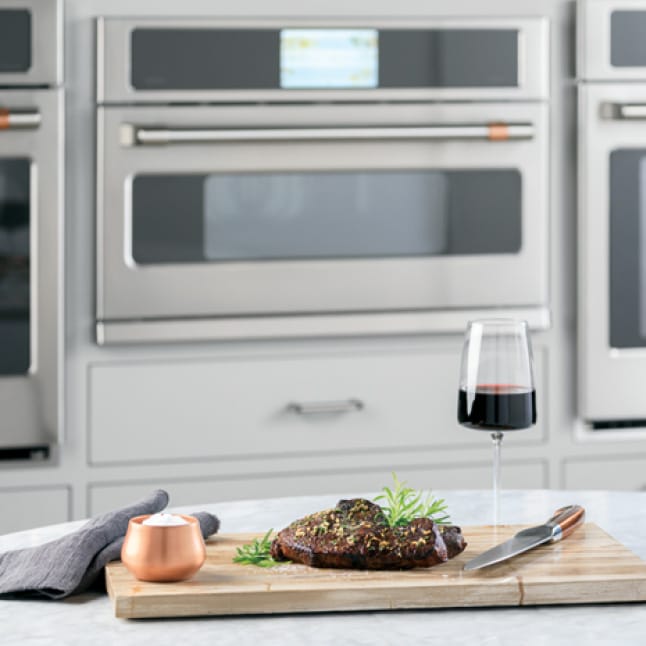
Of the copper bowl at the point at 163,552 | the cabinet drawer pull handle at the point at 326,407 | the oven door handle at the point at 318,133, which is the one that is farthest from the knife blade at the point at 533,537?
the oven door handle at the point at 318,133

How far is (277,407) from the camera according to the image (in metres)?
2.46

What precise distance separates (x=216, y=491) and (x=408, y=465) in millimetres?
405

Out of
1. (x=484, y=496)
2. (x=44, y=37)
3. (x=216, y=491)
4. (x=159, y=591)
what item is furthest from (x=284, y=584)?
(x=44, y=37)

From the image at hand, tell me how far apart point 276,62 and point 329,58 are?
0.36 ft

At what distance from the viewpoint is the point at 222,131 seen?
7.89 feet

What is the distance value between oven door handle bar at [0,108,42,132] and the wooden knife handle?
1.42 metres

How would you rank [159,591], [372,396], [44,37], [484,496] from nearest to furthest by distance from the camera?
[159,591] < [484,496] < [44,37] < [372,396]

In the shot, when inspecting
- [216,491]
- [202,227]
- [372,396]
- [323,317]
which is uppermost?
[202,227]

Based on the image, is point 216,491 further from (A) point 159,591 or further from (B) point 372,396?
(A) point 159,591

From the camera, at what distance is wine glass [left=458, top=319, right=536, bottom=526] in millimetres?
1295

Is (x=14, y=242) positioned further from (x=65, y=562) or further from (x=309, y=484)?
(x=65, y=562)

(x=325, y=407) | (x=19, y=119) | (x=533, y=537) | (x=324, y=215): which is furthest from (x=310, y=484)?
(x=533, y=537)

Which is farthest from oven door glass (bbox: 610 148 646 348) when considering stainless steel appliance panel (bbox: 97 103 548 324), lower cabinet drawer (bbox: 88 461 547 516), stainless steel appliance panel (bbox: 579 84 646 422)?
lower cabinet drawer (bbox: 88 461 547 516)

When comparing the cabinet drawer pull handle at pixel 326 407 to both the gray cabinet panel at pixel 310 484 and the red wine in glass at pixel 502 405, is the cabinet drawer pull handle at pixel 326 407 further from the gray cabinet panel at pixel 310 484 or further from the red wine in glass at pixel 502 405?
the red wine in glass at pixel 502 405
